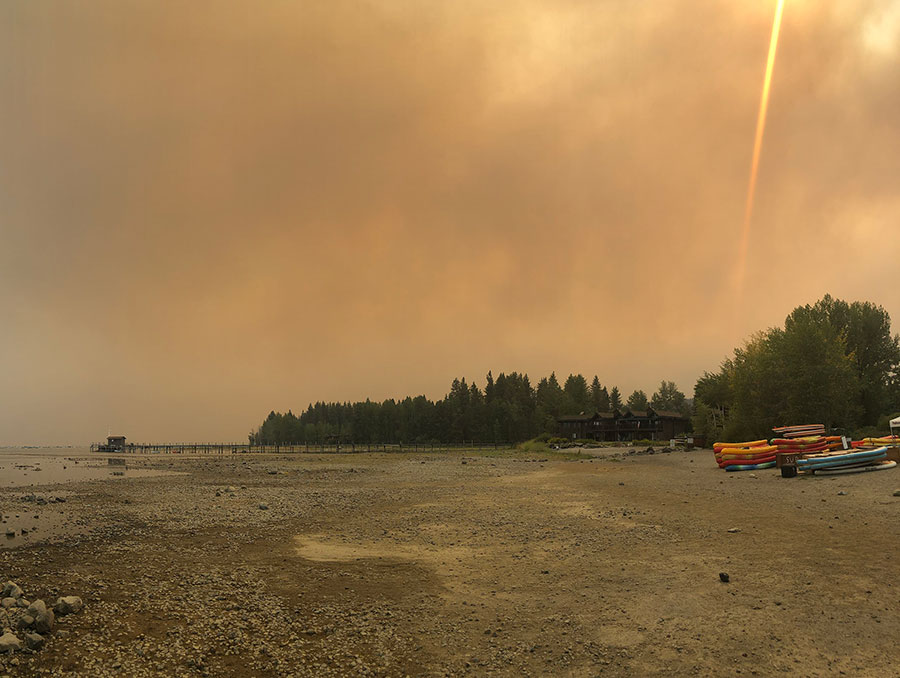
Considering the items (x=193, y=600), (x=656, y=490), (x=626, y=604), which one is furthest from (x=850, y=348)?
(x=193, y=600)

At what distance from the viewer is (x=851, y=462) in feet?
97.7

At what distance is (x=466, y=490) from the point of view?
34.4m

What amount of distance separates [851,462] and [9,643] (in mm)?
36986

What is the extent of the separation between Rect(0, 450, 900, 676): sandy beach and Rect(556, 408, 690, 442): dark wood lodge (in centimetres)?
12641

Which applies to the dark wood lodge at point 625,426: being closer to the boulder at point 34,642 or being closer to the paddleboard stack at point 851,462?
the paddleboard stack at point 851,462

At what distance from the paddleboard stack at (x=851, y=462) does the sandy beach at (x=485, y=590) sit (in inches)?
292

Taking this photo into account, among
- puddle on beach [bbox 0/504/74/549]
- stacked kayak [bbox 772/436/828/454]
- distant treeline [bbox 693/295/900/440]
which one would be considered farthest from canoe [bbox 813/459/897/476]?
puddle on beach [bbox 0/504/74/549]

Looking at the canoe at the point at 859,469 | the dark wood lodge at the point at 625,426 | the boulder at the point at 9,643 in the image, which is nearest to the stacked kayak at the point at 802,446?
the canoe at the point at 859,469

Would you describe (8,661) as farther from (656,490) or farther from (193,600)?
(656,490)

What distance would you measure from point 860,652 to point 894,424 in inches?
1830

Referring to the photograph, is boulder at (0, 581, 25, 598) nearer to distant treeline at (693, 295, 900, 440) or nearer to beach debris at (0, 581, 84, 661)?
beach debris at (0, 581, 84, 661)

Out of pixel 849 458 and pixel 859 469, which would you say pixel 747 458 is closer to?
pixel 859 469

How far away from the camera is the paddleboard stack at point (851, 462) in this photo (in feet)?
97.5

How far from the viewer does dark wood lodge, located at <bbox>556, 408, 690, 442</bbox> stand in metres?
144
